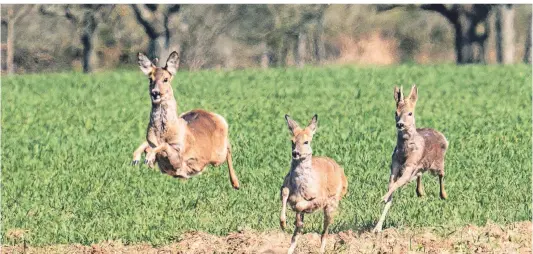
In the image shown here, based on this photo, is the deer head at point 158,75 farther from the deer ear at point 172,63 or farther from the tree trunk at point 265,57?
the tree trunk at point 265,57

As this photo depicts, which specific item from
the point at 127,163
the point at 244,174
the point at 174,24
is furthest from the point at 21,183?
the point at 174,24

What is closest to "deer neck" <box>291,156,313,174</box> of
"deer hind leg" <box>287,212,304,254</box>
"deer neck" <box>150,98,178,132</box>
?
"deer hind leg" <box>287,212,304,254</box>

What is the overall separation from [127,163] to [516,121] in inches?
368

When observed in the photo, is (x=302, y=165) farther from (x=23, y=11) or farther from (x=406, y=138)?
(x=23, y=11)

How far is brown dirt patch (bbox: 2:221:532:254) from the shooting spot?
12484 mm

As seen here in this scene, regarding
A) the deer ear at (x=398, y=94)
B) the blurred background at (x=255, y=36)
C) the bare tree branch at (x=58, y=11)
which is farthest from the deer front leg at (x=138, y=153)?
the bare tree branch at (x=58, y=11)

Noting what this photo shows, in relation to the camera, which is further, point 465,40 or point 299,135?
point 465,40

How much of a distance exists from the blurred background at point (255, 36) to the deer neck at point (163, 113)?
3926 cm

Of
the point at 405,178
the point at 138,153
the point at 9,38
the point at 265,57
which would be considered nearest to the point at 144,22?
the point at 9,38

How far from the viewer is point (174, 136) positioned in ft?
28.7

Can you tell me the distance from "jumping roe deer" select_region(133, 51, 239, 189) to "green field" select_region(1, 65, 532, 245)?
474 cm

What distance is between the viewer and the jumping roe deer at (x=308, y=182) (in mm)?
8586

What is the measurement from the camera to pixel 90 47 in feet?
175

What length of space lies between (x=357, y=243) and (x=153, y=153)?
14.8 feet
